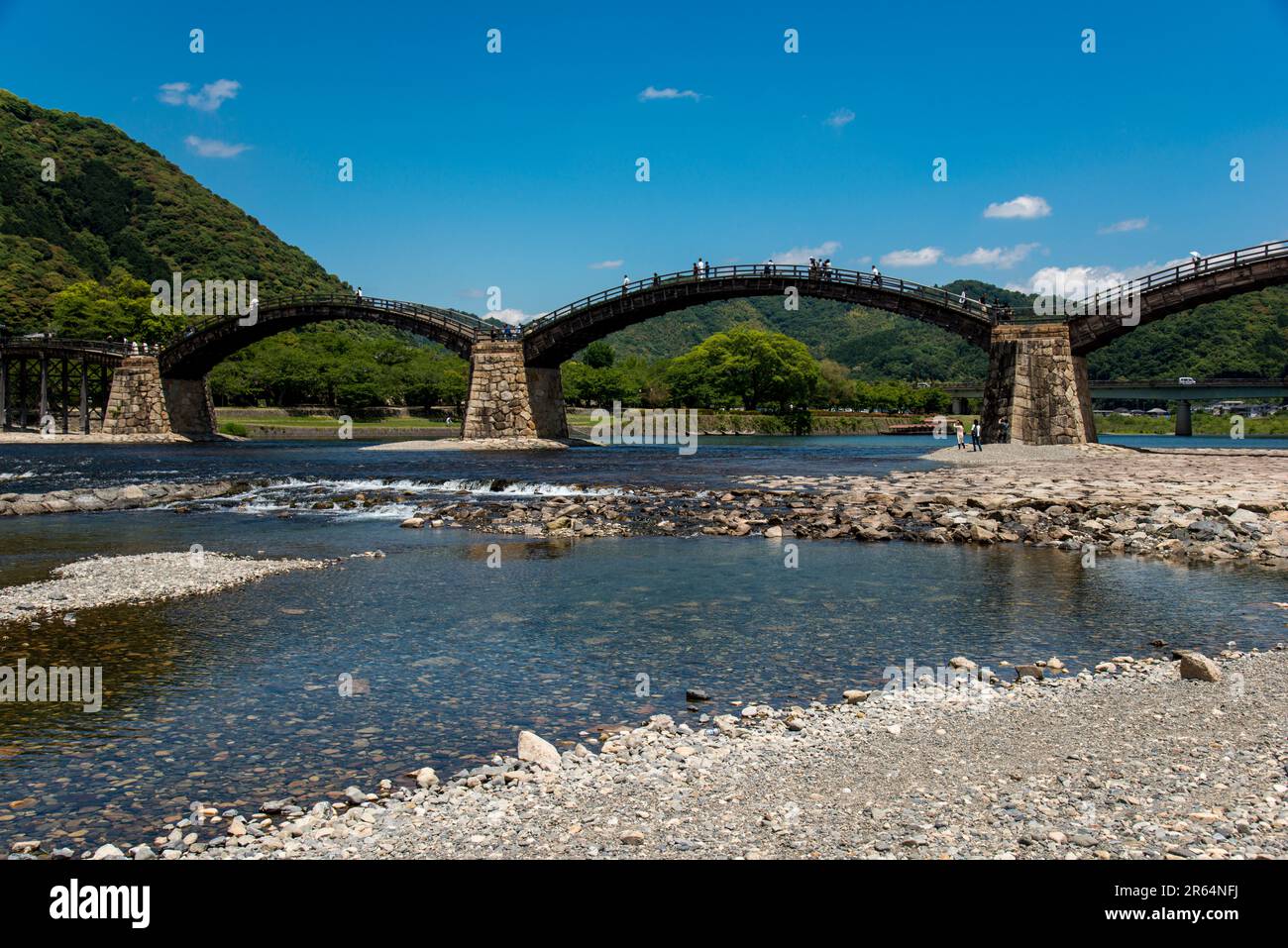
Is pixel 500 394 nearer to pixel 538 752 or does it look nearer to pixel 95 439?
pixel 95 439

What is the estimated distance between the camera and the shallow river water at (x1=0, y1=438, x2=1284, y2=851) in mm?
8617

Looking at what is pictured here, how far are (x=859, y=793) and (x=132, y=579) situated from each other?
632 inches

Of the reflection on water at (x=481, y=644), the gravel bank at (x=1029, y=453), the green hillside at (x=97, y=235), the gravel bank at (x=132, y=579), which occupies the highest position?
the green hillside at (x=97, y=235)

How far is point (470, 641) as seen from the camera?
1382 cm

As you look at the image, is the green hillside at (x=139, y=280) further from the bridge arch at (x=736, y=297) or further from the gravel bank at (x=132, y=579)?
the gravel bank at (x=132, y=579)

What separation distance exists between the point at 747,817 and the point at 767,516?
22217 millimetres

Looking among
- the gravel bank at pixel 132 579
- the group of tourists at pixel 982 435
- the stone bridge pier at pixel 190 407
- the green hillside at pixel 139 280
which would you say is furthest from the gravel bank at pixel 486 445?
the green hillside at pixel 139 280

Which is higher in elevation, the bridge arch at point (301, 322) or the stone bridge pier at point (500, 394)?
the bridge arch at point (301, 322)

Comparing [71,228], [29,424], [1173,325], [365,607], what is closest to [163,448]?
[29,424]

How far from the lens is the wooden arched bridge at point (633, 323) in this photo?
5316cm

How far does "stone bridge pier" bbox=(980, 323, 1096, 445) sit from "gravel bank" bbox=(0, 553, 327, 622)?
45.1 metres

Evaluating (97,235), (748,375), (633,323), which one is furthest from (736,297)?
(97,235)

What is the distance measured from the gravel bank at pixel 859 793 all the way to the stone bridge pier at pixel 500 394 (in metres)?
67.0
